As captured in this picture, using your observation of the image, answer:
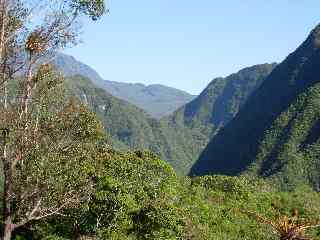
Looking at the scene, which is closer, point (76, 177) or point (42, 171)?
point (42, 171)

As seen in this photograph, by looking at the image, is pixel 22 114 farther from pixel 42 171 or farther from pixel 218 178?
pixel 218 178

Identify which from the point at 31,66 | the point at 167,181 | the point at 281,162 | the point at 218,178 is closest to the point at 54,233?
the point at 167,181

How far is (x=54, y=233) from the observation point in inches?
1405

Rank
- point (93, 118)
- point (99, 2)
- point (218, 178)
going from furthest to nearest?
point (218, 178), point (93, 118), point (99, 2)

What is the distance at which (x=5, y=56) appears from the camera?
23.5 metres

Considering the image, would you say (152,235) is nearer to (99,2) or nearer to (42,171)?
(42,171)

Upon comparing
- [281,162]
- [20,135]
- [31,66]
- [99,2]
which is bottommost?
[281,162]

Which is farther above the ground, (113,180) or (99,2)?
(99,2)

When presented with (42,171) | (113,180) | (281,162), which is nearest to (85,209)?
(113,180)

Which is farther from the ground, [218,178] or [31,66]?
[31,66]

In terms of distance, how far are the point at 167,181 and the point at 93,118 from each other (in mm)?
11770

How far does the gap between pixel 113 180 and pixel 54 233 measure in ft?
16.1

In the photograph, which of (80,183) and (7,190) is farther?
(80,183)

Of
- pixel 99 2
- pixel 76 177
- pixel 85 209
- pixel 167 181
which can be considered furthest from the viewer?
pixel 167 181
